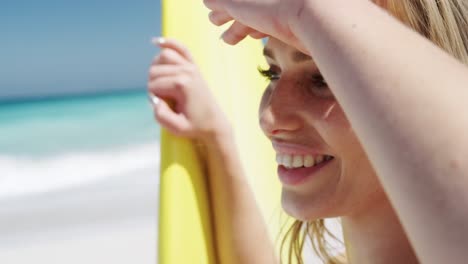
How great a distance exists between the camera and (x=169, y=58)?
116 centimetres

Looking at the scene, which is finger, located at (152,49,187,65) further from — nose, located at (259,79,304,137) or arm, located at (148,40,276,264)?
nose, located at (259,79,304,137)

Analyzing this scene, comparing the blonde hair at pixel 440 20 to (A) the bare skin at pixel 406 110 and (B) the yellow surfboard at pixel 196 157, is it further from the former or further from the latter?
(B) the yellow surfboard at pixel 196 157

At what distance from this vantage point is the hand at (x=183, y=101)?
3.63 feet

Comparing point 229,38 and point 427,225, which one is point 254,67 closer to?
point 229,38

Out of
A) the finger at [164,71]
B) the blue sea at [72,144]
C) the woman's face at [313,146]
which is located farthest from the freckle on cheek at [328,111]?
the blue sea at [72,144]

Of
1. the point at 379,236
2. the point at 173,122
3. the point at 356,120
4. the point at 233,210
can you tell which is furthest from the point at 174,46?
the point at 356,120

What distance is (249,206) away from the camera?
1.13 metres

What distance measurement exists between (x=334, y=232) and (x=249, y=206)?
1.09ft

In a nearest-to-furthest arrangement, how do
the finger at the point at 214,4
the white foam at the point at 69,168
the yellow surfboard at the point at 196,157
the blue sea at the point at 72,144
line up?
the finger at the point at 214,4 < the yellow surfboard at the point at 196,157 < the white foam at the point at 69,168 < the blue sea at the point at 72,144

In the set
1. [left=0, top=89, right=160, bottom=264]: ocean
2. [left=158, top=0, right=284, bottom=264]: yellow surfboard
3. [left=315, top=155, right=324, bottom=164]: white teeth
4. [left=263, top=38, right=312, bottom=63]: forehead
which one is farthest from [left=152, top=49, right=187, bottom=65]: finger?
[left=0, top=89, right=160, bottom=264]: ocean

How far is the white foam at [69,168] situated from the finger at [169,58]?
305cm

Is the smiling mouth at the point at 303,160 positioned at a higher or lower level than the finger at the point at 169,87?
lower

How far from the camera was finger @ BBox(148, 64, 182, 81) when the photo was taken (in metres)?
1.13

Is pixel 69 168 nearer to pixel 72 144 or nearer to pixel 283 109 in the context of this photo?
pixel 72 144
